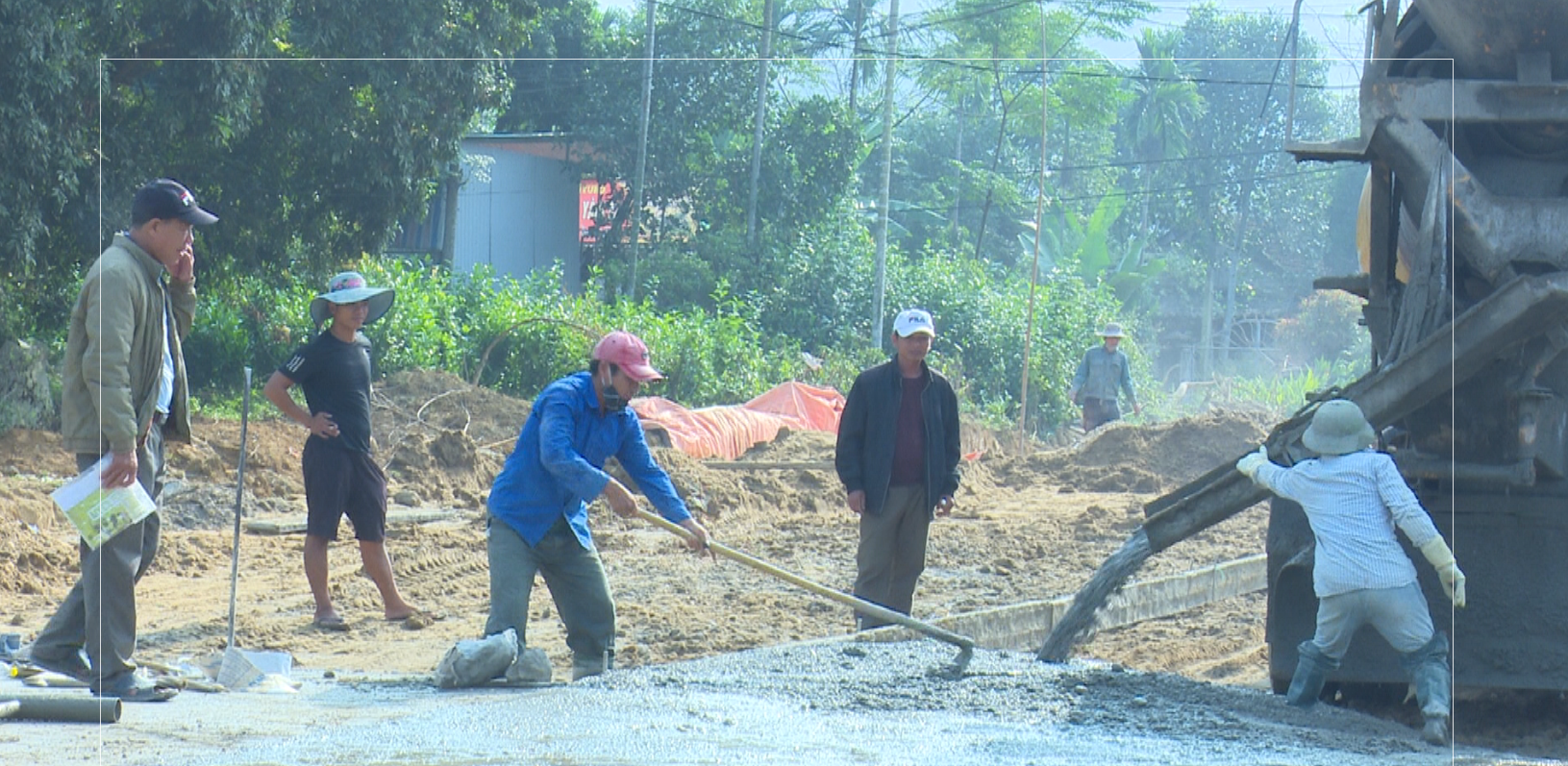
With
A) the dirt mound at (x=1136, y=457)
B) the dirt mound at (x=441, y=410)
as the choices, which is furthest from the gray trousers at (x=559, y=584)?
the dirt mound at (x=1136, y=457)

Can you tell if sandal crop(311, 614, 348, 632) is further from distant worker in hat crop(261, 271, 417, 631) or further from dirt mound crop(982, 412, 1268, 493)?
dirt mound crop(982, 412, 1268, 493)

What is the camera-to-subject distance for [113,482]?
212 inches

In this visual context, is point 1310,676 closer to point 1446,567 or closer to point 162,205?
point 1446,567

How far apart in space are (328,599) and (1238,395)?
104 ft

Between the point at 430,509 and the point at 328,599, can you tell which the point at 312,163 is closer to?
the point at 430,509

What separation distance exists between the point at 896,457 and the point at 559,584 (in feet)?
6.14

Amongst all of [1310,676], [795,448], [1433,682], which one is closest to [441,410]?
[795,448]

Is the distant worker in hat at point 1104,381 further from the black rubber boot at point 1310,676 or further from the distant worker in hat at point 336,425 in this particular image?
the black rubber boot at point 1310,676

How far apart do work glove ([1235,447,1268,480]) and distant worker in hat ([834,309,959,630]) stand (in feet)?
5.57

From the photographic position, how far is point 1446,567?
5.77 meters

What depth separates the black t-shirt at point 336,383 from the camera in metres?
7.98

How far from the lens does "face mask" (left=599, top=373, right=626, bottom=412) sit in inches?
251

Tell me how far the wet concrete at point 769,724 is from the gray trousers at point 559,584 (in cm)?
43

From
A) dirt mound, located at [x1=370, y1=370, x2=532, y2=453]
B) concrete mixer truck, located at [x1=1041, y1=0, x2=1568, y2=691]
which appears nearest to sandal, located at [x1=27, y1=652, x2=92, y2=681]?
concrete mixer truck, located at [x1=1041, y1=0, x2=1568, y2=691]
